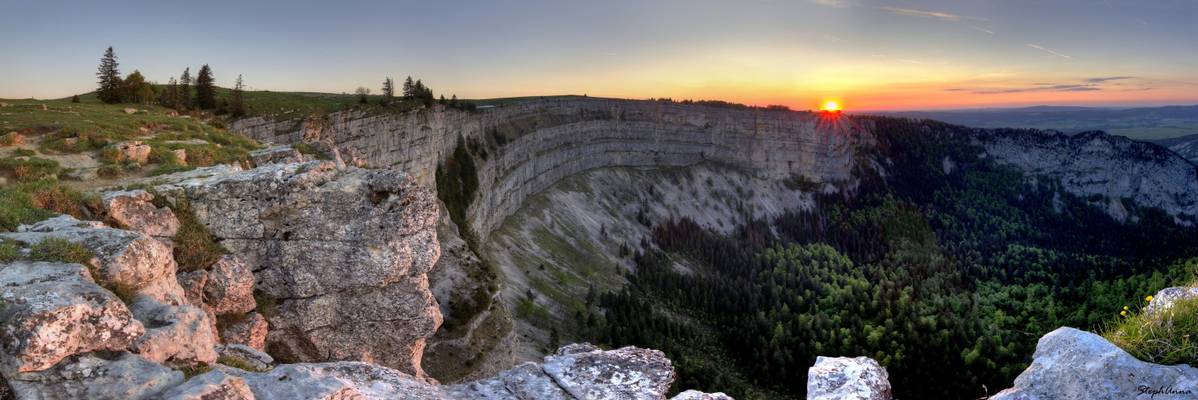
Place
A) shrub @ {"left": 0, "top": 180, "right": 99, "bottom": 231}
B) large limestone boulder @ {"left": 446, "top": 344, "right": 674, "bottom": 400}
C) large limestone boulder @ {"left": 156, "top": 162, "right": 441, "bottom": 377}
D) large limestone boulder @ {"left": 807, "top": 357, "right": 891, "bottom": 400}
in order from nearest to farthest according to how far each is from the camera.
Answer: large limestone boulder @ {"left": 807, "top": 357, "right": 891, "bottom": 400} < large limestone boulder @ {"left": 446, "top": 344, "right": 674, "bottom": 400} < shrub @ {"left": 0, "top": 180, "right": 99, "bottom": 231} < large limestone boulder @ {"left": 156, "top": 162, "right": 441, "bottom": 377}

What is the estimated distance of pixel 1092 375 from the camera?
11852 mm

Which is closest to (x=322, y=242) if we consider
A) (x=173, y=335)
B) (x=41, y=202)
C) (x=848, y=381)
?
(x=41, y=202)

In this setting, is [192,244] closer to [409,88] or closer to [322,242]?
[322,242]

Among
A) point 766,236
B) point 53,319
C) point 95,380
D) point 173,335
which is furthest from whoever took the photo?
point 766,236

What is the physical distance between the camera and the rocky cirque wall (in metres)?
60.8

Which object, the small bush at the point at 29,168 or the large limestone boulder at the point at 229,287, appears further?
the small bush at the point at 29,168

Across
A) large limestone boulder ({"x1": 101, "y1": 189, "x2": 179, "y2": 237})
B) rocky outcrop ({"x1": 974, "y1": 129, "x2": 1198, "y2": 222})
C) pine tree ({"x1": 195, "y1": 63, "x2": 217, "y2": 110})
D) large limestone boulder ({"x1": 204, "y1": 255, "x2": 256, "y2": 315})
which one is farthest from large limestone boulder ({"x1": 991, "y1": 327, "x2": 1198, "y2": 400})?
rocky outcrop ({"x1": 974, "y1": 129, "x2": 1198, "y2": 222})

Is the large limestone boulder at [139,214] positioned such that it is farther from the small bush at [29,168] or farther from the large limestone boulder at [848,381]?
the large limestone boulder at [848,381]

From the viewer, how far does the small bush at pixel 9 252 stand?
46.3 ft

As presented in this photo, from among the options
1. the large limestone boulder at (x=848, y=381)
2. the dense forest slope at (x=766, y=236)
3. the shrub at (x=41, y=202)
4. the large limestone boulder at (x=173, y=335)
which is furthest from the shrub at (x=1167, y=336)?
the dense forest slope at (x=766, y=236)

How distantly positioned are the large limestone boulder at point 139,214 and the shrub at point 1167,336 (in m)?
23.6

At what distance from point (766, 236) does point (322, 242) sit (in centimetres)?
12013

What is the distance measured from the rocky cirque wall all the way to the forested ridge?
15.3m

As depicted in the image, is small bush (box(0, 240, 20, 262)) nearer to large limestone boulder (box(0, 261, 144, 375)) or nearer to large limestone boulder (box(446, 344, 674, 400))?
large limestone boulder (box(0, 261, 144, 375))
